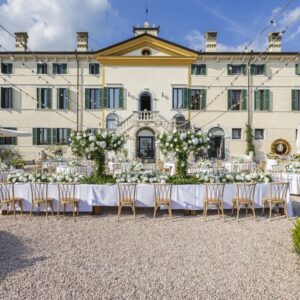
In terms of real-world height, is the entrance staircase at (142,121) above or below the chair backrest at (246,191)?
above

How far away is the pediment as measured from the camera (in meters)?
19.7

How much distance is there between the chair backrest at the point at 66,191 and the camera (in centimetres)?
624

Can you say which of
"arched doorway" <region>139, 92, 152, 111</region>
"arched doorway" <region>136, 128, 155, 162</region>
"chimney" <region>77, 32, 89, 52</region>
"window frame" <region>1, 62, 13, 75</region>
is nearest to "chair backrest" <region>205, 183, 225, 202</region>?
"arched doorway" <region>136, 128, 155, 162</region>

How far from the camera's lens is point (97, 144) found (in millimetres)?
6902

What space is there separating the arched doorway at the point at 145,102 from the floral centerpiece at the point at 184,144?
44.2 ft

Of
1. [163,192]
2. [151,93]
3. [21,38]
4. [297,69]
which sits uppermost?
[21,38]

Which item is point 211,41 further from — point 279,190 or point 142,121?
point 279,190

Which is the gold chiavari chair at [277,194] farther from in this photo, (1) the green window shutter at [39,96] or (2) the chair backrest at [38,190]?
(1) the green window shutter at [39,96]

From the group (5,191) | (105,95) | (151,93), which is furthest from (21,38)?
(5,191)

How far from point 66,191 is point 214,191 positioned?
349 cm

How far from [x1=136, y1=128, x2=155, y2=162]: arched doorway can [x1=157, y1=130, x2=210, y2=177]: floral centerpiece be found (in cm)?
1222

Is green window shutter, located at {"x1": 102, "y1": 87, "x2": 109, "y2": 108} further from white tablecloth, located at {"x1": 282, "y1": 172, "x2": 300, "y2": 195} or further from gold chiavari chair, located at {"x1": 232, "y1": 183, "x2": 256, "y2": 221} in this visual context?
gold chiavari chair, located at {"x1": 232, "y1": 183, "x2": 256, "y2": 221}

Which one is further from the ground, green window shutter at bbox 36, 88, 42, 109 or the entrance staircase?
green window shutter at bbox 36, 88, 42, 109

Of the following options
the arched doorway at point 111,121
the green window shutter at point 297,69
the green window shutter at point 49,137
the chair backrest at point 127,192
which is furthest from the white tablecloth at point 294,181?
the green window shutter at point 49,137
